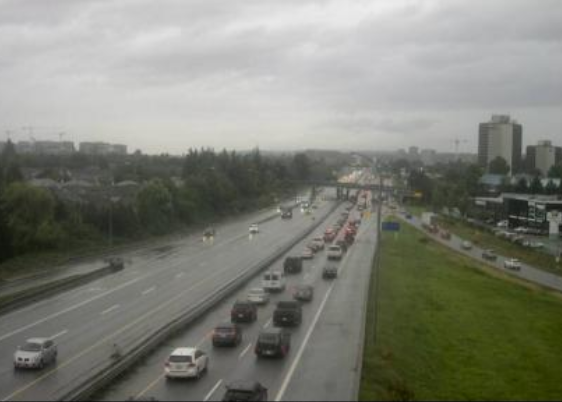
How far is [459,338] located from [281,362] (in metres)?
11.2

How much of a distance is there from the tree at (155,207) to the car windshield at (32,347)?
53.4m

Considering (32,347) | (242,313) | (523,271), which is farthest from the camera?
(523,271)

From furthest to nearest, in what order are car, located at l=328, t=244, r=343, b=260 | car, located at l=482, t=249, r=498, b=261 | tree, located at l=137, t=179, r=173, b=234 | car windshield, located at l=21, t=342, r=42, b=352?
tree, located at l=137, t=179, r=173, b=234
car, located at l=482, t=249, r=498, b=261
car, located at l=328, t=244, r=343, b=260
car windshield, located at l=21, t=342, r=42, b=352

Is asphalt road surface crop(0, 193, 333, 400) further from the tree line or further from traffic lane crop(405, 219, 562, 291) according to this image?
traffic lane crop(405, 219, 562, 291)

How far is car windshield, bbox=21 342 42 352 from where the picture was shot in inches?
947

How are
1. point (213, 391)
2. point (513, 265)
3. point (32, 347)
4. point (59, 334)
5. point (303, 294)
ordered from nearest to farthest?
point (213, 391)
point (32, 347)
point (59, 334)
point (303, 294)
point (513, 265)

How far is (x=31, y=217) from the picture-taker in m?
58.6

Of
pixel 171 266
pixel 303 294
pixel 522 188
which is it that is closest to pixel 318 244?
pixel 171 266

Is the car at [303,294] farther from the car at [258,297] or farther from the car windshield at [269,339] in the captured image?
the car windshield at [269,339]

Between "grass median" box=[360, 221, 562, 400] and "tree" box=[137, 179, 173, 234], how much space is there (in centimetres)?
3019

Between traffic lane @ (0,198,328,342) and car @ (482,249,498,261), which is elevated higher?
traffic lane @ (0,198,328,342)

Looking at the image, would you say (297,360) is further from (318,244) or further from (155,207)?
(155,207)

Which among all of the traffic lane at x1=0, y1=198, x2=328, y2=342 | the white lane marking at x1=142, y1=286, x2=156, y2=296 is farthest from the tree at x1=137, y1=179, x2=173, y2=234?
the white lane marking at x1=142, y1=286, x2=156, y2=296

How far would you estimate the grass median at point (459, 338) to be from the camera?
24.5m
